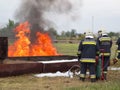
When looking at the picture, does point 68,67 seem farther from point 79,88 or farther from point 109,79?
point 79,88

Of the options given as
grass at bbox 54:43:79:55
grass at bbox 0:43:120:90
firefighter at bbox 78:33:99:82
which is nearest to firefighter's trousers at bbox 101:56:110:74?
grass at bbox 0:43:120:90

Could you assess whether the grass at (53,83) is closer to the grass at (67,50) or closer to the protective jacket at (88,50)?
the protective jacket at (88,50)

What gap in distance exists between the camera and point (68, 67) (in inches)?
604

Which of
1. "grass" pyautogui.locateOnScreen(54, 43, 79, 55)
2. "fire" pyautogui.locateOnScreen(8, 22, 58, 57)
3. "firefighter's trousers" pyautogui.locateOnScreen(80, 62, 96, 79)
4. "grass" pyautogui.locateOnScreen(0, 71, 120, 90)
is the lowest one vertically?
"grass" pyautogui.locateOnScreen(54, 43, 79, 55)

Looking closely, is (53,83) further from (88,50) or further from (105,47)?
(105,47)

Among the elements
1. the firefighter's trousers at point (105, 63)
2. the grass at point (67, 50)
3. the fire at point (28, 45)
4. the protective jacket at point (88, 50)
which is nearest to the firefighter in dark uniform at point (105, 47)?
the firefighter's trousers at point (105, 63)

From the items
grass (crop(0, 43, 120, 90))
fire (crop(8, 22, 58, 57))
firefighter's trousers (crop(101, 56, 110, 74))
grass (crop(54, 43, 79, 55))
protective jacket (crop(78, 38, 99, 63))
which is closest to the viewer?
grass (crop(0, 43, 120, 90))

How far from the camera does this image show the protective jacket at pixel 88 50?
1316 centimetres

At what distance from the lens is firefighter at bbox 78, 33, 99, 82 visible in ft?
43.2

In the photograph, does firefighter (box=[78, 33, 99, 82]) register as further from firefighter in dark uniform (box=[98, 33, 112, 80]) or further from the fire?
the fire

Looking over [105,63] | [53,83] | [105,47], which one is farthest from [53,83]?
[105,47]

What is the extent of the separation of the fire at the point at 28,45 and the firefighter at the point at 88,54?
606 cm

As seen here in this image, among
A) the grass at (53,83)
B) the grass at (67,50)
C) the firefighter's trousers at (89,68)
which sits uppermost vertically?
the firefighter's trousers at (89,68)

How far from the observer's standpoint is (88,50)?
13.2 m
